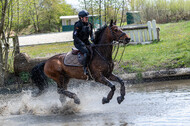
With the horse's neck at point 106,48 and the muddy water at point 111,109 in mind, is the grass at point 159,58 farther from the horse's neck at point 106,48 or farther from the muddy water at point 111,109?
the horse's neck at point 106,48

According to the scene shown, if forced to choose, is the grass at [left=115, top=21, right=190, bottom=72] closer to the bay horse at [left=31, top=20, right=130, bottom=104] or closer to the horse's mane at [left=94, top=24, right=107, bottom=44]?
the bay horse at [left=31, top=20, right=130, bottom=104]

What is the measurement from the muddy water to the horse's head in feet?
5.41

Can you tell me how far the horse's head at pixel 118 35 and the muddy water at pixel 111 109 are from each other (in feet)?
5.41

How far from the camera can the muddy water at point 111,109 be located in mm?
6434

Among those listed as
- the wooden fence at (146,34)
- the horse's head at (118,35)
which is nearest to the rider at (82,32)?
the horse's head at (118,35)

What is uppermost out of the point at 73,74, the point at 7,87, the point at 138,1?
the point at 138,1

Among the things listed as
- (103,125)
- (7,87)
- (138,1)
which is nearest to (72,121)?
(103,125)

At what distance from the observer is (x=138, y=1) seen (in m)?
31.0

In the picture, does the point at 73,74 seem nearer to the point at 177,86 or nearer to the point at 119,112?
the point at 119,112

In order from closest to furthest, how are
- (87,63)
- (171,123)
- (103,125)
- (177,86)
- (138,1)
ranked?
(171,123) → (103,125) → (87,63) → (177,86) → (138,1)

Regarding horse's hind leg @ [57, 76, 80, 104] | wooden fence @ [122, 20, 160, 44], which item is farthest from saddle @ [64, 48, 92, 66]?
wooden fence @ [122, 20, 160, 44]

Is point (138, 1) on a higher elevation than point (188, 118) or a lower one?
higher

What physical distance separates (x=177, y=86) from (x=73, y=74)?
3.37 metres

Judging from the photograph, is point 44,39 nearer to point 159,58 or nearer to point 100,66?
point 159,58
